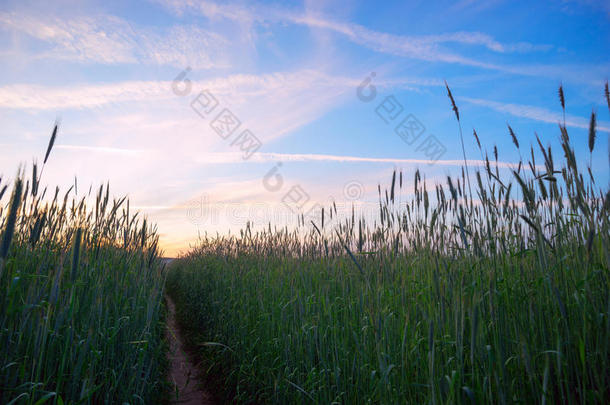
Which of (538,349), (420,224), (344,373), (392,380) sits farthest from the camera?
(420,224)

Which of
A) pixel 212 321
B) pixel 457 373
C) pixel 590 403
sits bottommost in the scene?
pixel 212 321

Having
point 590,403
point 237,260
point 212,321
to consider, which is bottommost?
point 212,321

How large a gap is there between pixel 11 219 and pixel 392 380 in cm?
205

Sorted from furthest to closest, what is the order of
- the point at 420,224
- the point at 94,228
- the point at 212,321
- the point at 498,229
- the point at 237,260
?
the point at 237,260
the point at 212,321
the point at 94,228
the point at 420,224
the point at 498,229

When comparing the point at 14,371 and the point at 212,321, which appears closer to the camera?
the point at 14,371

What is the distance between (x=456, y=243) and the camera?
2639 millimetres

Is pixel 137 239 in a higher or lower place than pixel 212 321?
higher

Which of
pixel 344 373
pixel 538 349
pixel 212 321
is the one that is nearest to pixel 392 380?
pixel 344 373

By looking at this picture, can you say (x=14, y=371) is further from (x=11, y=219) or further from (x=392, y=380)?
(x=392, y=380)

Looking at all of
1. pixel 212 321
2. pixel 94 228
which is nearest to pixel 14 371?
pixel 94 228

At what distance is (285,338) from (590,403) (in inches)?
87.6

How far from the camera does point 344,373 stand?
2564mm

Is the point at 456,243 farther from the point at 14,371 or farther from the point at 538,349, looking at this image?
the point at 14,371

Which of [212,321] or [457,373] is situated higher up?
[457,373]
